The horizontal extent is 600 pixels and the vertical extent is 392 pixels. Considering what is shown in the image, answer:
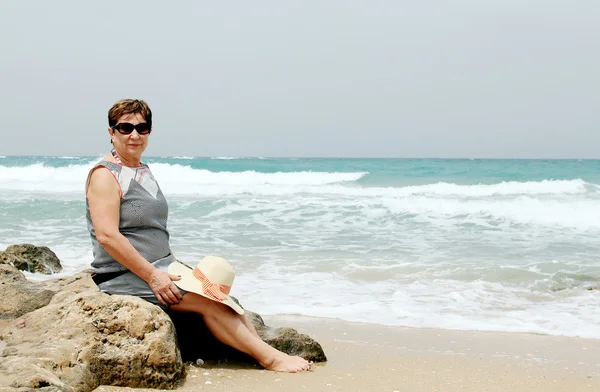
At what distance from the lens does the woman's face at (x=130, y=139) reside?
137 inches

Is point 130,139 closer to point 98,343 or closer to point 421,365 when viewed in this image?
point 98,343

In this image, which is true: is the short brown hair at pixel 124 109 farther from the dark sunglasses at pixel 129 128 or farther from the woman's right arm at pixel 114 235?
the woman's right arm at pixel 114 235

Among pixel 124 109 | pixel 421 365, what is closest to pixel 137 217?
pixel 124 109

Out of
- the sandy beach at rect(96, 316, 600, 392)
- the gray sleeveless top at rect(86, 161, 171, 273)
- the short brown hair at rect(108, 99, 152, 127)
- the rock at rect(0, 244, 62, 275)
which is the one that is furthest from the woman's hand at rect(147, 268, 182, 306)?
the rock at rect(0, 244, 62, 275)

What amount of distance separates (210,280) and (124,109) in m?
1.13

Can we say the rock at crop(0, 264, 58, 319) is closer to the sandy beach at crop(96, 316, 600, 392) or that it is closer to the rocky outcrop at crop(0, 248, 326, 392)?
the rocky outcrop at crop(0, 248, 326, 392)

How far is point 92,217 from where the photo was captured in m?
3.31

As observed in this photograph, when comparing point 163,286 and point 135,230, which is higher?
point 135,230

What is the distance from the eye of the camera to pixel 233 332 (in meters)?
3.45

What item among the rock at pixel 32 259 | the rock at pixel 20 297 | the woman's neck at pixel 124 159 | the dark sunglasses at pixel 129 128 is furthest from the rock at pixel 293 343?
the rock at pixel 32 259

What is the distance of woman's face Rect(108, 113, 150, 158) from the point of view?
11.4 ft

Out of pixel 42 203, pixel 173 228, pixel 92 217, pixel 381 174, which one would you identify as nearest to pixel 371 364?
pixel 92 217

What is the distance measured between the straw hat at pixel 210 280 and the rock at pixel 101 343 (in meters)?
0.23

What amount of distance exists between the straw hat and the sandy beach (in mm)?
453
